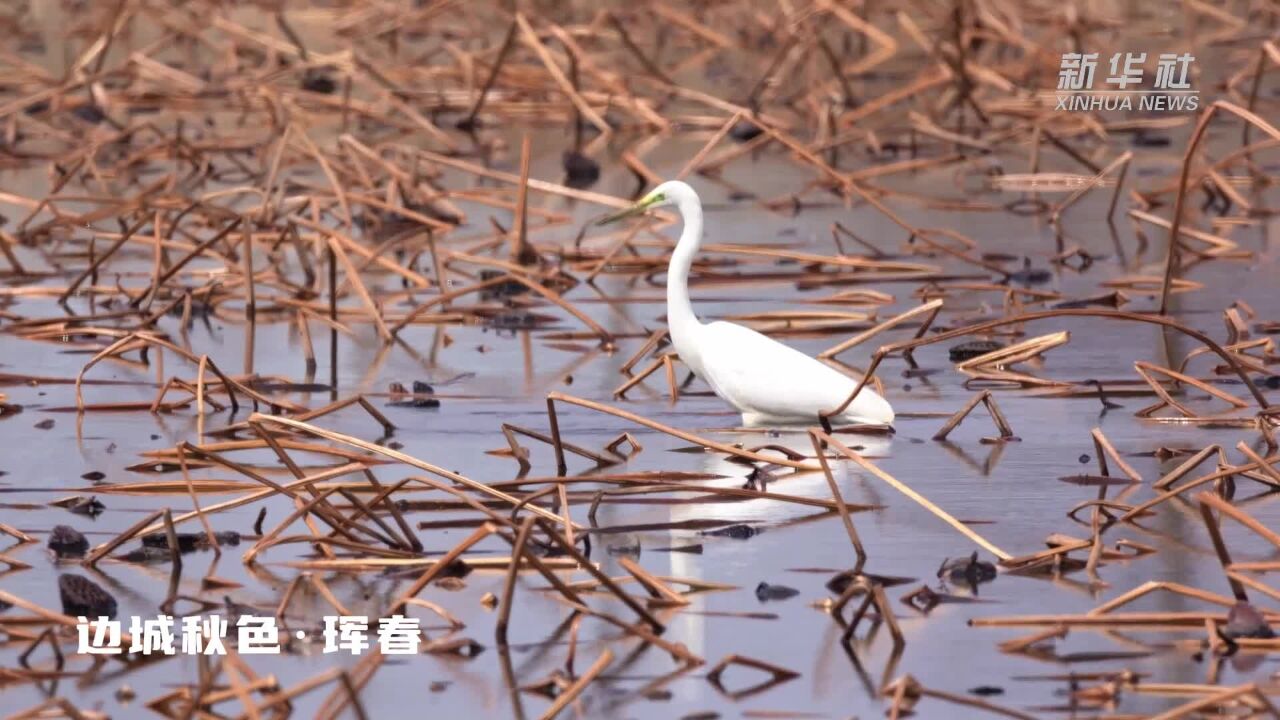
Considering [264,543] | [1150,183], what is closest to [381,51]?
[1150,183]

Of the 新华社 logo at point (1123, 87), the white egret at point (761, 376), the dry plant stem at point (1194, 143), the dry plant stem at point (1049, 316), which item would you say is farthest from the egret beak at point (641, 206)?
the 新华社 logo at point (1123, 87)

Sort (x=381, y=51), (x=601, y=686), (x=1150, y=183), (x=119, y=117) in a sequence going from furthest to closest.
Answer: (x=381, y=51) < (x=119, y=117) < (x=1150, y=183) < (x=601, y=686)

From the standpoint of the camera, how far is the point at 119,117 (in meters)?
16.5

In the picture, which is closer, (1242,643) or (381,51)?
(1242,643)

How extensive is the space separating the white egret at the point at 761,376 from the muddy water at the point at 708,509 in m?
0.12

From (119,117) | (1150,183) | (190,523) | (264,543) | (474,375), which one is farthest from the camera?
(119,117)

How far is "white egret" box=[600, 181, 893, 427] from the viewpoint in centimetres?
679

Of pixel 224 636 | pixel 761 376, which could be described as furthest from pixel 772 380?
pixel 224 636

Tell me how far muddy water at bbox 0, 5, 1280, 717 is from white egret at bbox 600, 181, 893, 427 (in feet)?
0.39

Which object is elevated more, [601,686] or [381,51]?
[381,51]

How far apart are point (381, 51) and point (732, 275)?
10.3 metres

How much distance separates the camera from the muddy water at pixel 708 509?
4410 millimetres

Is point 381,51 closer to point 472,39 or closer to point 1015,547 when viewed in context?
point 472,39

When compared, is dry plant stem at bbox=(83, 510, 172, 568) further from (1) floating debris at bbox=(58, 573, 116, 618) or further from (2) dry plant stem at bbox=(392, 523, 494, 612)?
(2) dry plant stem at bbox=(392, 523, 494, 612)
